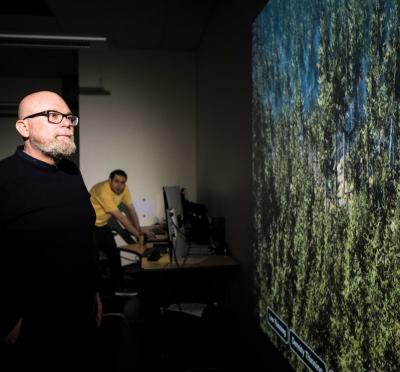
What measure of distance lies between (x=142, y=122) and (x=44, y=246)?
320 centimetres

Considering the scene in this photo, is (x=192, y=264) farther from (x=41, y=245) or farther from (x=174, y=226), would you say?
(x=41, y=245)

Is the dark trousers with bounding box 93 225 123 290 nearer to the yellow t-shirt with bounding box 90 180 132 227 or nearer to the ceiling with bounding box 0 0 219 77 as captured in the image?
the yellow t-shirt with bounding box 90 180 132 227

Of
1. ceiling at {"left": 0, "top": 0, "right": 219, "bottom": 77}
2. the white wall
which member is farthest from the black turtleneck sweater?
the white wall

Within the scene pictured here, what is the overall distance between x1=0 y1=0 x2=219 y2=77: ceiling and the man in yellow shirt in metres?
1.36

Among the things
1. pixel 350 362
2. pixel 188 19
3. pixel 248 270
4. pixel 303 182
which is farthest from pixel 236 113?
pixel 350 362

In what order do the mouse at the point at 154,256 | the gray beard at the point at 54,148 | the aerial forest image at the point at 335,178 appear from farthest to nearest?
the mouse at the point at 154,256, the gray beard at the point at 54,148, the aerial forest image at the point at 335,178

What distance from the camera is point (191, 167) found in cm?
470

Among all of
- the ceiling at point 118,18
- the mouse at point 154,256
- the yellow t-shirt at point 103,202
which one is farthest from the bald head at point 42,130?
the yellow t-shirt at point 103,202

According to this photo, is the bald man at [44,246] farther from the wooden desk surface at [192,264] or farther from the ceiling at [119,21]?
the ceiling at [119,21]

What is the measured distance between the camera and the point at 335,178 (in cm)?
117

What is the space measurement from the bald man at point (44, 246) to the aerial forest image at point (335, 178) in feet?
2.88

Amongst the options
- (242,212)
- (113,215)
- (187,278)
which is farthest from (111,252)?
(242,212)

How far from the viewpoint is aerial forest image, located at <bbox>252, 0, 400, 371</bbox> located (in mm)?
933

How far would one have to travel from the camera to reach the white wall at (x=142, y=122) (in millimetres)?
4516
